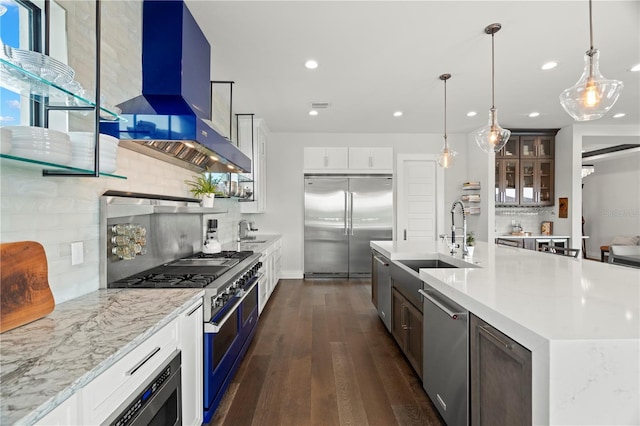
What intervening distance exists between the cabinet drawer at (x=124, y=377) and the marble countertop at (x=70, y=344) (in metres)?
0.04

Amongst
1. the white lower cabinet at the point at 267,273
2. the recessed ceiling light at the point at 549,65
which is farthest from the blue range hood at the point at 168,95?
the recessed ceiling light at the point at 549,65

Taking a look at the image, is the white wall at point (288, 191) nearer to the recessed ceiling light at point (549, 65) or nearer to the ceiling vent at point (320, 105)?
the ceiling vent at point (320, 105)

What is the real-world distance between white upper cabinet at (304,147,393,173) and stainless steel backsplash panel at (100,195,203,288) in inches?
117

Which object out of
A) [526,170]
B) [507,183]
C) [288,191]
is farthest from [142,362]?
[526,170]

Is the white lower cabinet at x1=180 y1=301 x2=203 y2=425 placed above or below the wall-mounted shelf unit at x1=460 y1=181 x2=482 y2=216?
below

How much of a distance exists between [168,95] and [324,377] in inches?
93.1

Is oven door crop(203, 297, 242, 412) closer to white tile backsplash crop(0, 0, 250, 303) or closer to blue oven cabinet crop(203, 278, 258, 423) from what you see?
blue oven cabinet crop(203, 278, 258, 423)

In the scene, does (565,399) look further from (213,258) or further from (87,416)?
(213,258)

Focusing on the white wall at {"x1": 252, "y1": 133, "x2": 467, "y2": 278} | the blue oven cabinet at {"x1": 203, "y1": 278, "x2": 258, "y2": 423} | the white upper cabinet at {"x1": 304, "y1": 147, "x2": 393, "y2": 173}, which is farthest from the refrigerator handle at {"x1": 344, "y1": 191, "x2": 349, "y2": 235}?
the blue oven cabinet at {"x1": 203, "y1": 278, "x2": 258, "y2": 423}

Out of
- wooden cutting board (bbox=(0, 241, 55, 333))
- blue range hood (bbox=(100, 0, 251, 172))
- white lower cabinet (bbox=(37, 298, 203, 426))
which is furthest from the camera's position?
blue range hood (bbox=(100, 0, 251, 172))

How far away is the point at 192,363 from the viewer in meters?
1.64

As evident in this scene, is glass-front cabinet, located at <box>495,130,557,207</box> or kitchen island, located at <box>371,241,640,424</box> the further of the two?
glass-front cabinet, located at <box>495,130,557,207</box>

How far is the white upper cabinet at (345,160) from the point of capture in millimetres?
5801

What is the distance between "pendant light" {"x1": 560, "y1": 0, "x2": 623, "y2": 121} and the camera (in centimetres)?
191
